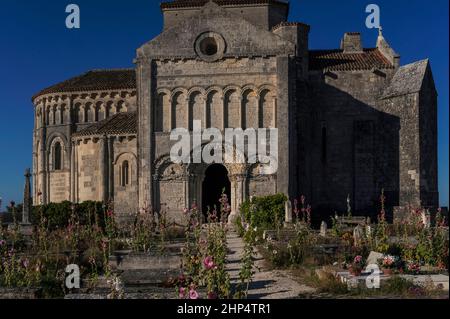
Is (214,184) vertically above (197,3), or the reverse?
(197,3)

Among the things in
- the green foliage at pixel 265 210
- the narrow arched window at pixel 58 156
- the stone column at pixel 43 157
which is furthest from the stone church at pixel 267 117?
the stone column at pixel 43 157

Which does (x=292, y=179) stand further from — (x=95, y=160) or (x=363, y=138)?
(x=95, y=160)

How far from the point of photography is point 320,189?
99.8 feet

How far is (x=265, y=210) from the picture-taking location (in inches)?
938

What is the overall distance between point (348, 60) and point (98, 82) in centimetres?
1591

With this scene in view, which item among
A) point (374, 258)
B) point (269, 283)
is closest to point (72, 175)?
point (269, 283)

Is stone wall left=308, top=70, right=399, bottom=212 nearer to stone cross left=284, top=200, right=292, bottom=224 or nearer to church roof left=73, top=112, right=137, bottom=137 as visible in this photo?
stone cross left=284, top=200, right=292, bottom=224

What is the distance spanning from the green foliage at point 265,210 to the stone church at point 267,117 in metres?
2.63

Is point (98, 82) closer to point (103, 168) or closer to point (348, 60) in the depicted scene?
point (103, 168)

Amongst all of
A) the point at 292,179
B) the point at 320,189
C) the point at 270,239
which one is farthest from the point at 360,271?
the point at 320,189

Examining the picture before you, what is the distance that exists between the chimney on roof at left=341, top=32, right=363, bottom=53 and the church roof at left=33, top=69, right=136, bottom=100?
1296cm

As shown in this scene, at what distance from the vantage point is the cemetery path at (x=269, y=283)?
11602 mm

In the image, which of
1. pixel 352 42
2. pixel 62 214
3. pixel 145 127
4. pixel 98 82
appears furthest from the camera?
pixel 98 82
